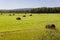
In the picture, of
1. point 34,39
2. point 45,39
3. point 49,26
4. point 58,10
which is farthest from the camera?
point 58,10

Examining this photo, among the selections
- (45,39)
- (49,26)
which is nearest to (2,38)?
(45,39)

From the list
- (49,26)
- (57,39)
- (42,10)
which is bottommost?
(42,10)

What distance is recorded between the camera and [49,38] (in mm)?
14664

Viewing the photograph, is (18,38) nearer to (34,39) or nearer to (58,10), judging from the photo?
(34,39)

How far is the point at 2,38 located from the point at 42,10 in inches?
4480

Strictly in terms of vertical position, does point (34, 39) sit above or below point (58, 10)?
above

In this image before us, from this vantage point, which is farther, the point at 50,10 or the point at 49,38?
the point at 50,10

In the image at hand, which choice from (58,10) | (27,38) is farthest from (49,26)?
(58,10)

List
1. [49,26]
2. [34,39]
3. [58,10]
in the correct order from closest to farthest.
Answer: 1. [34,39]
2. [49,26]
3. [58,10]

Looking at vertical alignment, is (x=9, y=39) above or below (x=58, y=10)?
above

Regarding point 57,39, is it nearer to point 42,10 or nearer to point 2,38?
point 2,38

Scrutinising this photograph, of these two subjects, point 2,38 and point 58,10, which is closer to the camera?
point 2,38

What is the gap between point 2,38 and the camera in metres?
16.9

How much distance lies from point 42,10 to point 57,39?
115m
